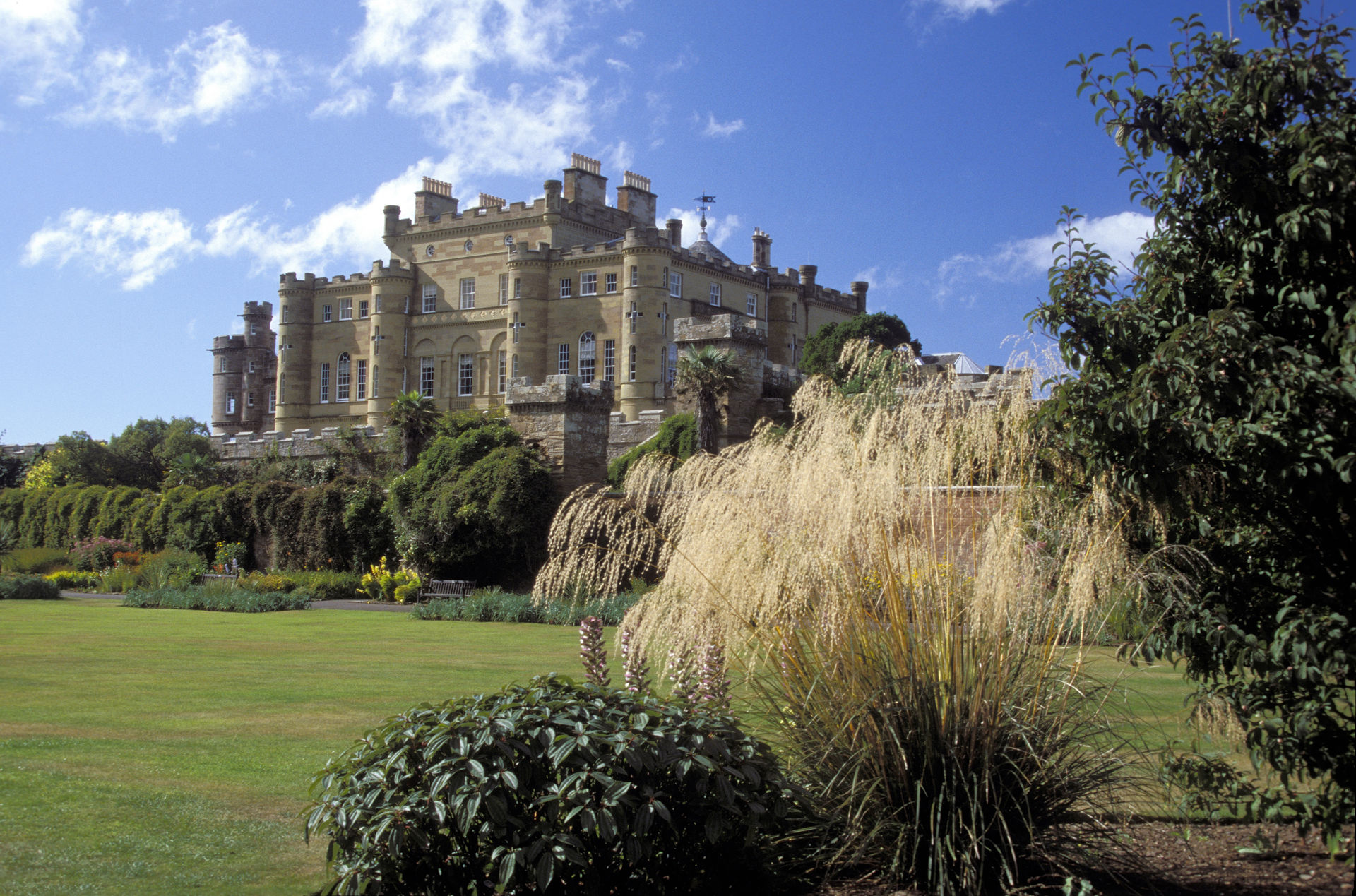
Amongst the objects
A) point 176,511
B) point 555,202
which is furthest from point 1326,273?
point 555,202

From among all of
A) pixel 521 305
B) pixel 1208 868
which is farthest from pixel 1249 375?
pixel 521 305

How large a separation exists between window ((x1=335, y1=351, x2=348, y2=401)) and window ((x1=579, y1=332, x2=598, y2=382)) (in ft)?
53.8

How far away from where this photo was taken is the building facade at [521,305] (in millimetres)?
48938

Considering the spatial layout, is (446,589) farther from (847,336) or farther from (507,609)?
(847,336)

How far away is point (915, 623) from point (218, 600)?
69.3 ft

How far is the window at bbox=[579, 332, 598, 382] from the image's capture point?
51094 millimetres

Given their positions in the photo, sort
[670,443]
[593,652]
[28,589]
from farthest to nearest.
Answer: [670,443] → [28,589] → [593,652]

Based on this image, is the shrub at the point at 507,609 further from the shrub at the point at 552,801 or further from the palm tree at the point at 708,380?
the shrub at the point at 552,801

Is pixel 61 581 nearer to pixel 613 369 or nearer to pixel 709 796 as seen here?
pixel 613 369

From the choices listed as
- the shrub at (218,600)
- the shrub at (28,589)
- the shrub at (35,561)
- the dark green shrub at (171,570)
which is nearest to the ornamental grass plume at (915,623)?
the shrub at (218,600)

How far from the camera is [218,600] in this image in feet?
75.2

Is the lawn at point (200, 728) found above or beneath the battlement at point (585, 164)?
beneath

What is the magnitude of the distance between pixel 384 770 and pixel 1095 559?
327 centimetres

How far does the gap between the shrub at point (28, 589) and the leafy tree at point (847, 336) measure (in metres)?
26.6
